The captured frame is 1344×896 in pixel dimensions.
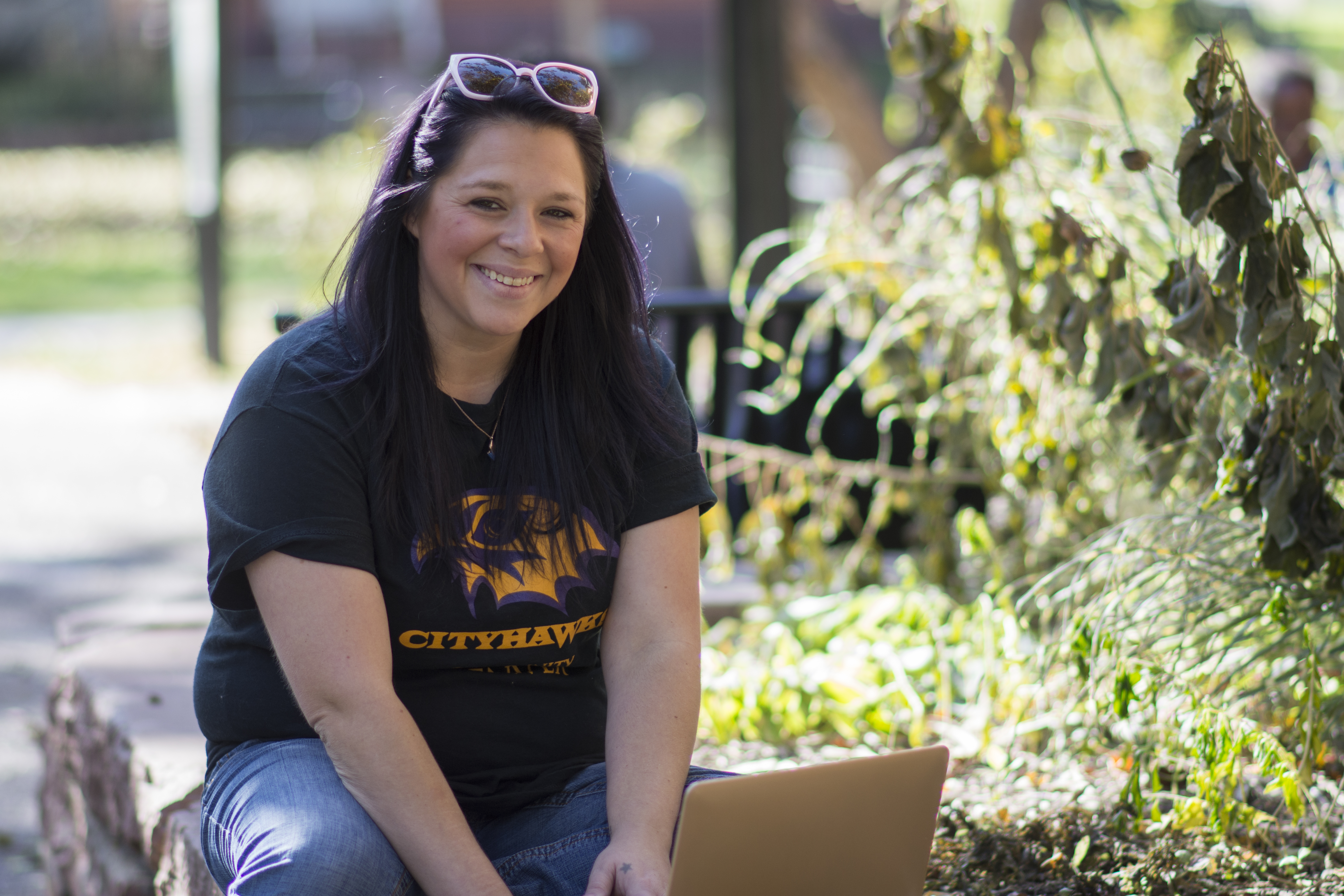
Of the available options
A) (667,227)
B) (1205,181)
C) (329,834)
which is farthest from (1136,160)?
(667,227)

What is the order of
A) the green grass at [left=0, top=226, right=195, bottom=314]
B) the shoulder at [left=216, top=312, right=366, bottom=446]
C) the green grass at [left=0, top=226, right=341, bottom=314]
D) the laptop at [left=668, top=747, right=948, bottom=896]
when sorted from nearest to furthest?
the laptop at [left=668, top=747, right=948, bottom=896] < the shoulder at [left=216, top=312, right=366, bottom=446] < the green grass at [left=0, top=226, right=341, bottom=314] < the green grass at [left=0, top=226, right=195, bottom=314]

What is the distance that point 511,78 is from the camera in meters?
1.89

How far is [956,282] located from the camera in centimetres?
311

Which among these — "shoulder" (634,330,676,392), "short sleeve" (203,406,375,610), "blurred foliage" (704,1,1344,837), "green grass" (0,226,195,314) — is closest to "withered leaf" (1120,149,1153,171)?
"blurred foliage" (704,1,1344,837)

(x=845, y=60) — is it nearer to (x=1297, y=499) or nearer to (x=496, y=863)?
(x=1297, y=499)

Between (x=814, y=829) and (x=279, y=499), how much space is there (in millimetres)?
758

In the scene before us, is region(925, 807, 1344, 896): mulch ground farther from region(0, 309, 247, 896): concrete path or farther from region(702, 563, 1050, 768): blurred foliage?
region(0, 309, 247, 896): concrete path

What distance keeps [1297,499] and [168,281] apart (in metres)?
12.9

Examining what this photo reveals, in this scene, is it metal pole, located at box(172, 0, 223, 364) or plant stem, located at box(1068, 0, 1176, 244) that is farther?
metal pole, located at box(172, 0, 223, 364)

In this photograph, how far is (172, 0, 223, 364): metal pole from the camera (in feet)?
29.5

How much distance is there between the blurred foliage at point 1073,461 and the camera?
2084 mm

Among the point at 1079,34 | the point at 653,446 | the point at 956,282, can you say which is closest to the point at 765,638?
the point at 956,282

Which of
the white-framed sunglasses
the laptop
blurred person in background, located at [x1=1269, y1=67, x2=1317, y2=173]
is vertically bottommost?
the laptop

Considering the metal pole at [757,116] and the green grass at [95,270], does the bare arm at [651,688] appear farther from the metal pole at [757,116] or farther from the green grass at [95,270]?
the green grass at [95,270]
